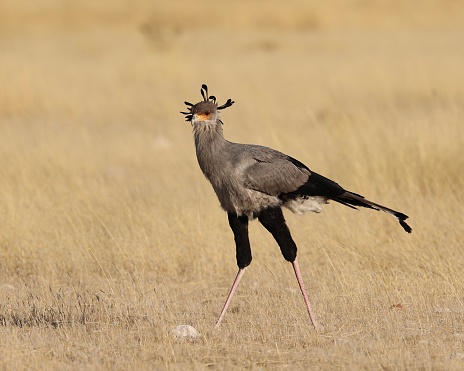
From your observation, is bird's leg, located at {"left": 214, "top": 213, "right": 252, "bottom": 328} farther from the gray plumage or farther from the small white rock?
the small white rock

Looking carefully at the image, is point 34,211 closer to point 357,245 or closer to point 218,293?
point 218,293

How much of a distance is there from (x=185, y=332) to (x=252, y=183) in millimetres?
833

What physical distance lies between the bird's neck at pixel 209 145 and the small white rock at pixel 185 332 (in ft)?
2.55

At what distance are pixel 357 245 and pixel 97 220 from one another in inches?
80.6

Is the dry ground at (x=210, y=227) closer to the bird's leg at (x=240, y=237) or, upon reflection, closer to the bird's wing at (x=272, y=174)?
the bird's leg at (x=240, y=237)

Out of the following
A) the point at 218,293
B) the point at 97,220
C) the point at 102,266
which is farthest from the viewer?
the point at 97,220

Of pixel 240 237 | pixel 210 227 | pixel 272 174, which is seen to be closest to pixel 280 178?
pixel 272 174

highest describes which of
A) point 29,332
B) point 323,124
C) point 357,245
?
point 323,124

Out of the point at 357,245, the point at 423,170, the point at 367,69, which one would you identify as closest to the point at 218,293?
the point at 357,245

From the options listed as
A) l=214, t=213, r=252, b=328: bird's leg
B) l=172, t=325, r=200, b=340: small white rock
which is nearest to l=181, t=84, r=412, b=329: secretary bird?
l=214, t=213, r=252, b=328: bird's leg

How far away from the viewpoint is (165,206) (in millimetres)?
7566

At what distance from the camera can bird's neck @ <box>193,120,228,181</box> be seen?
4.70 m

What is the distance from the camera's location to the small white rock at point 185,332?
4617mm

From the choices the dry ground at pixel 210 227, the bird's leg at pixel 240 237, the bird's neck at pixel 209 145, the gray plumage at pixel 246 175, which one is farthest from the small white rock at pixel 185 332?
the bird's neck at pixel 209 145
